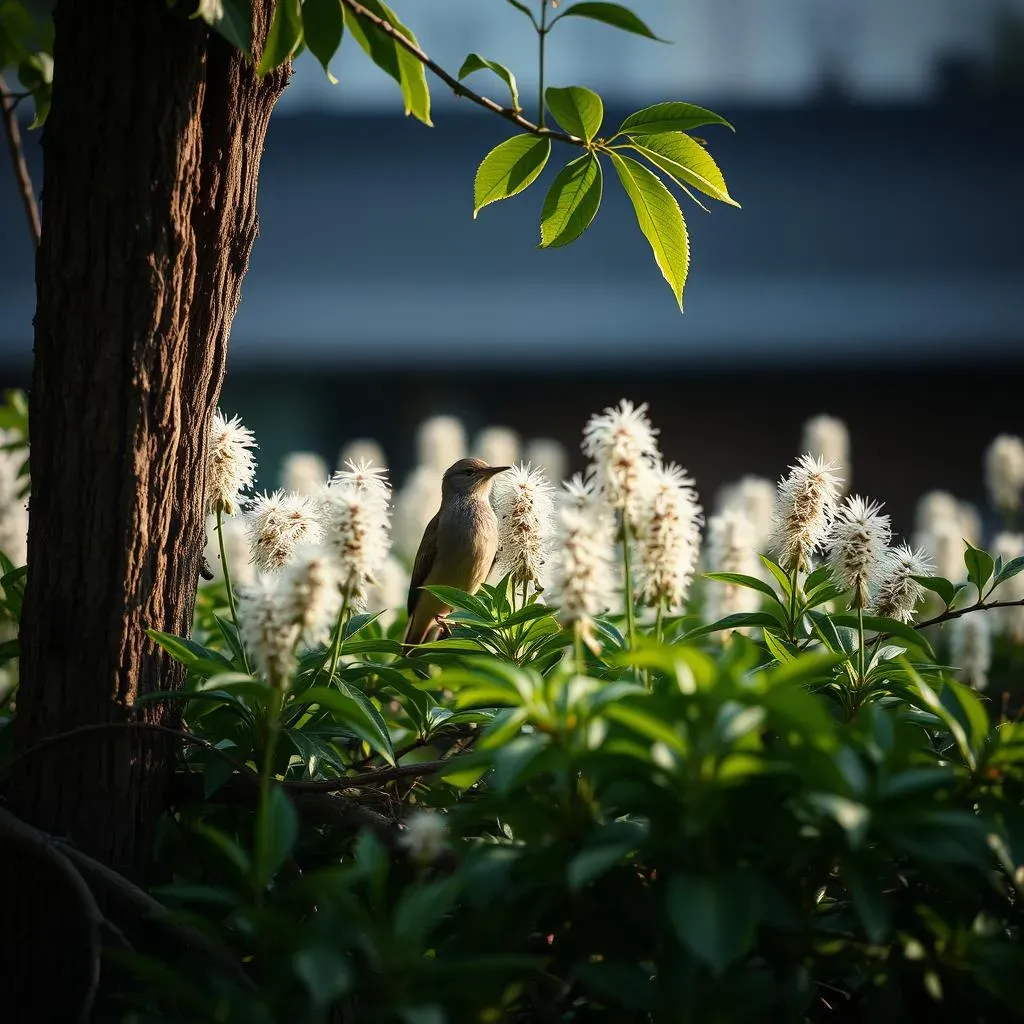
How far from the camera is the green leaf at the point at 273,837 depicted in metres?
1.47

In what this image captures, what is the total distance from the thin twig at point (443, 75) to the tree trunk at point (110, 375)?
28 cm

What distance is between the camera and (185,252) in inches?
77.5

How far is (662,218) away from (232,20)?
0.82m

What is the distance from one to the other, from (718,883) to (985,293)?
13.6m

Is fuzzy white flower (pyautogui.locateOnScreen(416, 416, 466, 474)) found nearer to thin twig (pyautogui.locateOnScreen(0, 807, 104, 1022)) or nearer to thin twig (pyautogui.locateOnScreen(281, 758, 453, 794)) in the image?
thin twig (pyautogui.locateOnScreen(281, 758, 453, 794))

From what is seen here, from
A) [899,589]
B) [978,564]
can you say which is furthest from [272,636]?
[978,564]

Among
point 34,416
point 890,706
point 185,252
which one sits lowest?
point 890,706

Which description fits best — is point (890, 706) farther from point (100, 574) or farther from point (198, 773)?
point (100, 574)

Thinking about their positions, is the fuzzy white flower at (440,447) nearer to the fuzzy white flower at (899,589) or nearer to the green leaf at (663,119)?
the fuzzy white flower at (899,589)

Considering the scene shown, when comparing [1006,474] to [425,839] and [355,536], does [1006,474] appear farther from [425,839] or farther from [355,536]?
[425,839]

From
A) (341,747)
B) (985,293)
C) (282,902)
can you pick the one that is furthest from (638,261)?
(282,902)

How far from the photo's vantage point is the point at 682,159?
6.58 feet

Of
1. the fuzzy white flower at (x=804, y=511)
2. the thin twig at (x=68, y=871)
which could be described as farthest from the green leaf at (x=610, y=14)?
the thin twig at (x=68, y=871)

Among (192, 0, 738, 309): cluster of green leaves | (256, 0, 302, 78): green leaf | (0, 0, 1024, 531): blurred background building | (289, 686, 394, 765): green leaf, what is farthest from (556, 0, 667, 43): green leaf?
(0, 0, 1024, 531): blurred background building
